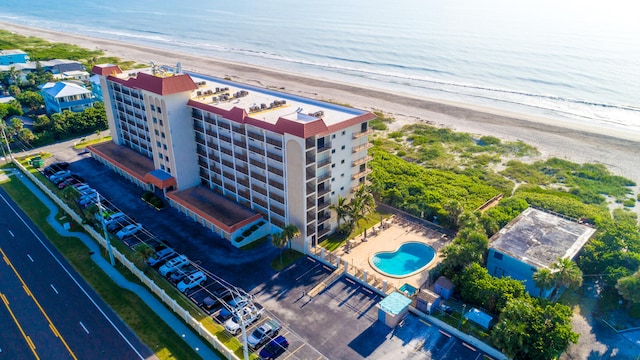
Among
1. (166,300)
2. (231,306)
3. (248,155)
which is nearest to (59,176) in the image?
(248,155)

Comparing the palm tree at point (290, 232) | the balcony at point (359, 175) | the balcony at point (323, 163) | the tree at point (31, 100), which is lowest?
the palm tree at point (290, 232)

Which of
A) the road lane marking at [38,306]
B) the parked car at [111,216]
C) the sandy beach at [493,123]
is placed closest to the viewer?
the road lane marking at [38,306]

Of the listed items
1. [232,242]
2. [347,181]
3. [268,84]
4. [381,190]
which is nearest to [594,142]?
[381,190]

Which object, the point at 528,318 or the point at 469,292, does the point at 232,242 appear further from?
the point at 528,318

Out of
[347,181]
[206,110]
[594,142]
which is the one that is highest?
[206,110]

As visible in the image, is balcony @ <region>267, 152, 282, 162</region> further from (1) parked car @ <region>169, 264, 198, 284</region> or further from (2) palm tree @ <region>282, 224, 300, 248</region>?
(1) parked car @ <region>169, 264, 198, 284</region>

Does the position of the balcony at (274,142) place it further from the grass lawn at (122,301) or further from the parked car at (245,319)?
the grass lawn at (122,301)

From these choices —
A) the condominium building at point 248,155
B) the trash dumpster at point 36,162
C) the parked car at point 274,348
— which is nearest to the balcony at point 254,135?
the condominium building at point 248,155

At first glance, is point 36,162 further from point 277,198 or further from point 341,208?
point 341,208
